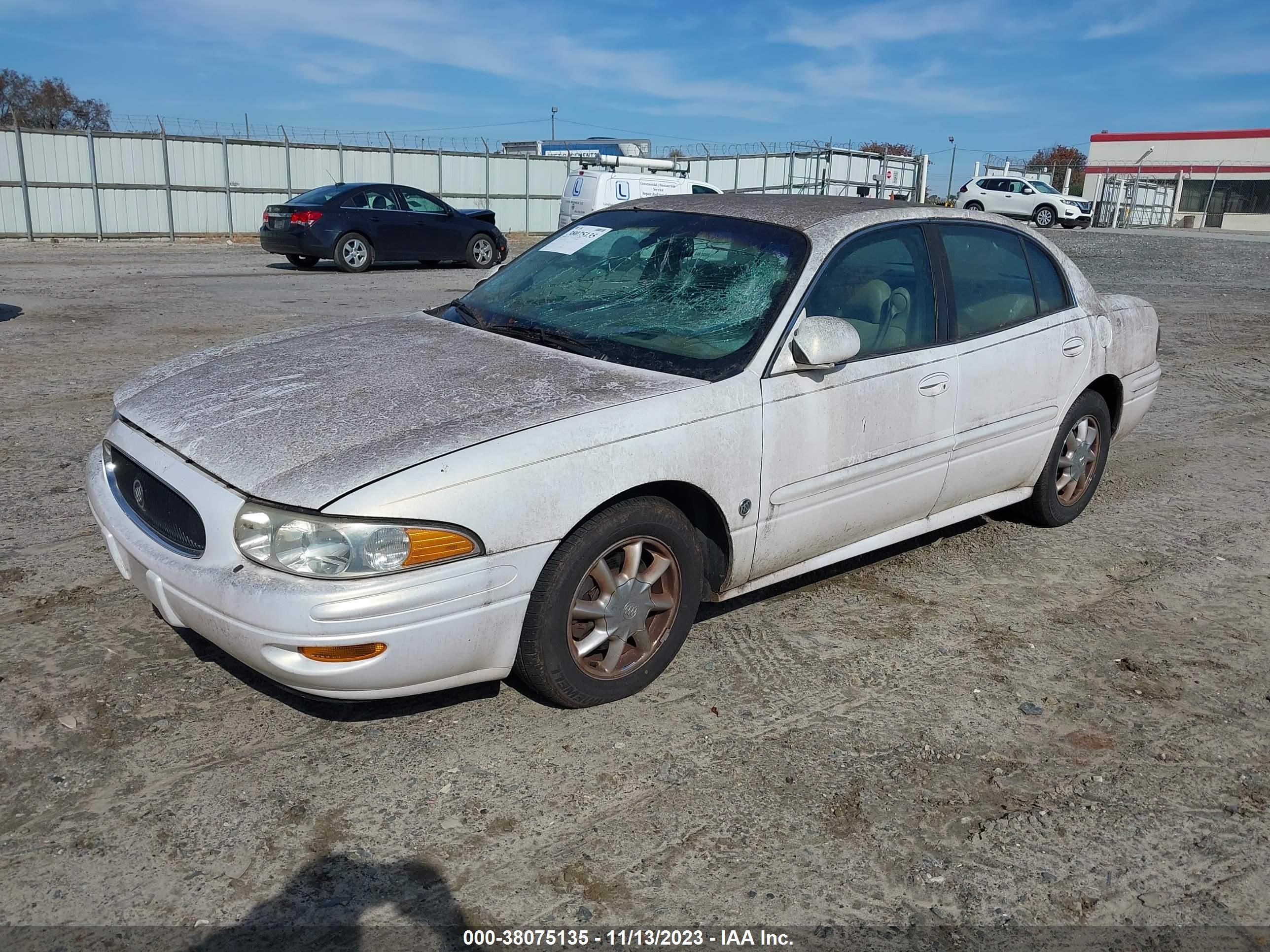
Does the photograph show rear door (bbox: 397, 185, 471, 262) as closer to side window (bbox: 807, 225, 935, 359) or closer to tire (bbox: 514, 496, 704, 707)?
side window (bbox: 807, 225, 935, 359)

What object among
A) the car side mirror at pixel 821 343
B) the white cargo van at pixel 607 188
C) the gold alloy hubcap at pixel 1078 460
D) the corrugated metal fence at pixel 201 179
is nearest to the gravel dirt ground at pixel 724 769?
the gold alloy hubcap at pixel 1078 460

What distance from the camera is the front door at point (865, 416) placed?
3.64m

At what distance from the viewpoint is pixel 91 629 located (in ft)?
12.2

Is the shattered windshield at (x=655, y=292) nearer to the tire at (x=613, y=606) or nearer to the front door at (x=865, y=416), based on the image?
the front door at (x=865, y=416)

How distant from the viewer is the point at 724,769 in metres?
3.05

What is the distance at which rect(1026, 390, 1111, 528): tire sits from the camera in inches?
197

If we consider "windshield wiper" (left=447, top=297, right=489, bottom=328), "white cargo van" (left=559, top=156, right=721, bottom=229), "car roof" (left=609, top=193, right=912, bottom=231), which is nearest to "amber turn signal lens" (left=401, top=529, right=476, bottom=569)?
"windshield wiper" (left=447, top=297, right=489, bottom=328)

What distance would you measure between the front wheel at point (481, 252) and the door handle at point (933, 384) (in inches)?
623

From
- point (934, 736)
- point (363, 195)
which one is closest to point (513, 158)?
point (363, 195)

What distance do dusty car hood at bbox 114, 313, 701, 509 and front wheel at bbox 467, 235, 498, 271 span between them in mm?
15424

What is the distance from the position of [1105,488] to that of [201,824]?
200 inches

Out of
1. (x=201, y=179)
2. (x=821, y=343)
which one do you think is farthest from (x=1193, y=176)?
(x=821, y=343)

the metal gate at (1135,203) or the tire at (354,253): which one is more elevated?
the metal gate at (1135,203)

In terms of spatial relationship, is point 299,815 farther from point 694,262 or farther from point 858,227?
point 858,227
